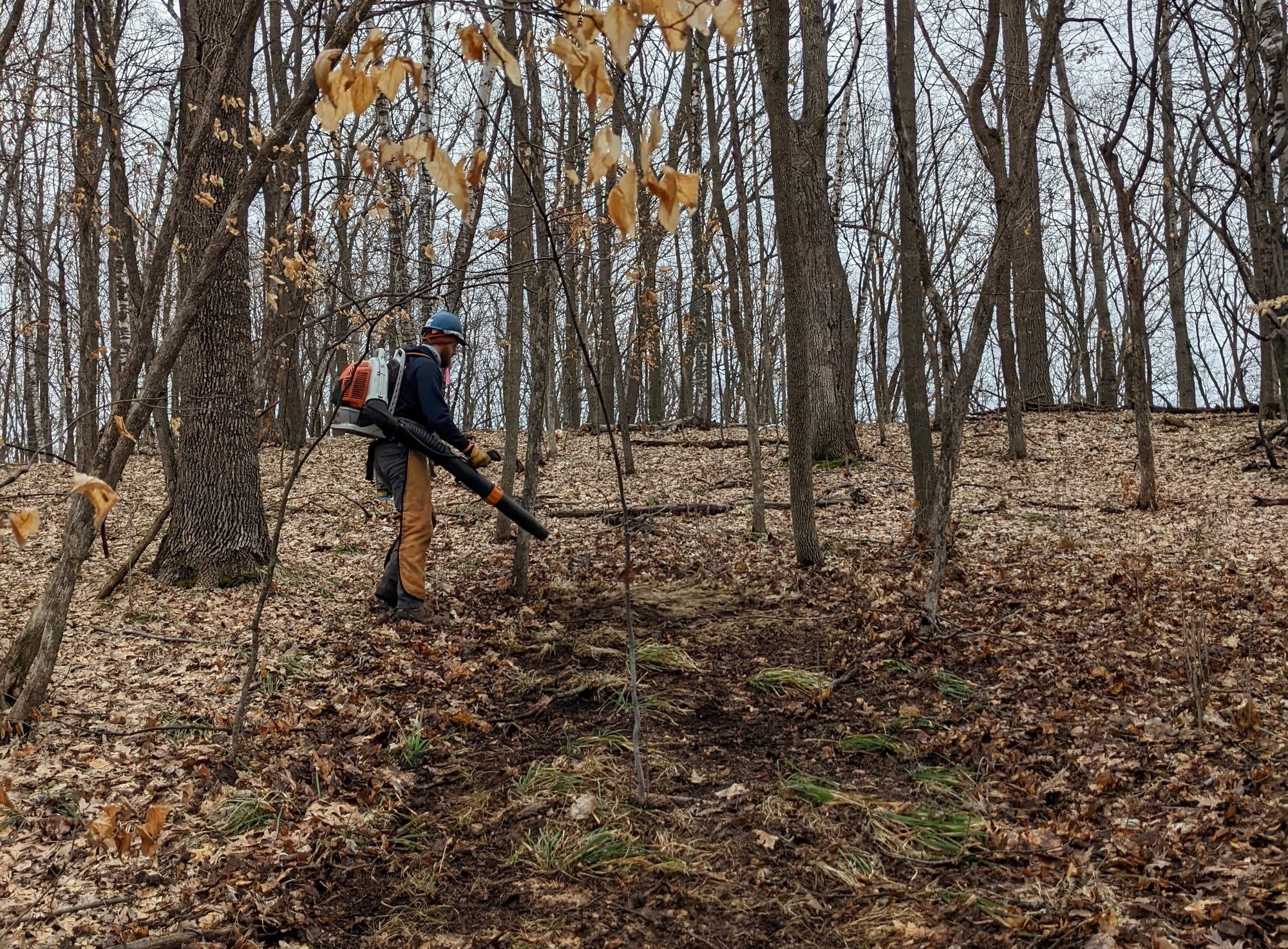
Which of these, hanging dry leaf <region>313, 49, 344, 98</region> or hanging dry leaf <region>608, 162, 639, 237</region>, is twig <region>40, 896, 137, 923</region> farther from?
hanging dry leaf <region>608, 162, 639, 237</region>

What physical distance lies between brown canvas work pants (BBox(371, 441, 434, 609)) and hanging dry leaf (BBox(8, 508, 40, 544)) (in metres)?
3.97

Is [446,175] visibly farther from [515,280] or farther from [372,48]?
[515,280]

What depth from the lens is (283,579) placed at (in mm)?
6699

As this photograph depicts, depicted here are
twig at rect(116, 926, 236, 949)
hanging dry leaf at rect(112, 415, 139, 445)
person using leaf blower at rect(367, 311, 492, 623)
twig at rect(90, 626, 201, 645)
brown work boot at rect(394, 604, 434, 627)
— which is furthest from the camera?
brown work boot at rect(394, 604, 434, 627)

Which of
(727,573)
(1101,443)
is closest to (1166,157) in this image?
(1101,443)

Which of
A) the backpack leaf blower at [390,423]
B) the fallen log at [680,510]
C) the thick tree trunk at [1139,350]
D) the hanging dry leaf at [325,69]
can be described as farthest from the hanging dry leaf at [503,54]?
the thick tree trunk at [1139,350]

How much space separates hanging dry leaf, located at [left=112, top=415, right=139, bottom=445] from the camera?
10.8 feet

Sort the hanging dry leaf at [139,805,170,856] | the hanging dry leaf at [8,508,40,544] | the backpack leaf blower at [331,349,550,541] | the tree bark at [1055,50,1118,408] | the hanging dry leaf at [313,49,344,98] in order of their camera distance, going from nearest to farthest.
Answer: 1. the hanging dry leaf at [313,49,344,98]
2. the hanging dry leaf at [8,508,40,544]
3. the hanging dry leaf at [139,805,170,856]
4. the backpack leaf blower at [331,349,550,541]
5. the tree bark at [1055,50,1118,408]

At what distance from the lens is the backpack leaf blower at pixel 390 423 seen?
18.3 feet

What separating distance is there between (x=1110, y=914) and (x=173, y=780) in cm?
371

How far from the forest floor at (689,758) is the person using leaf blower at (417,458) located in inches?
16.0

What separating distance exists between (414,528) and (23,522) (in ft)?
13.4

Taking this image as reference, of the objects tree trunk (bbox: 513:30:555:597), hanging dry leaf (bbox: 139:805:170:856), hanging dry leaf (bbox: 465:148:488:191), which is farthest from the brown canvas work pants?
hanging dry leaf (bbox: 465:148:488:191)

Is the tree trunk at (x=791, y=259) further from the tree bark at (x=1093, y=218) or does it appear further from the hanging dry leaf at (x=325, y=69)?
the tree bark at (x=1093, y=218)
